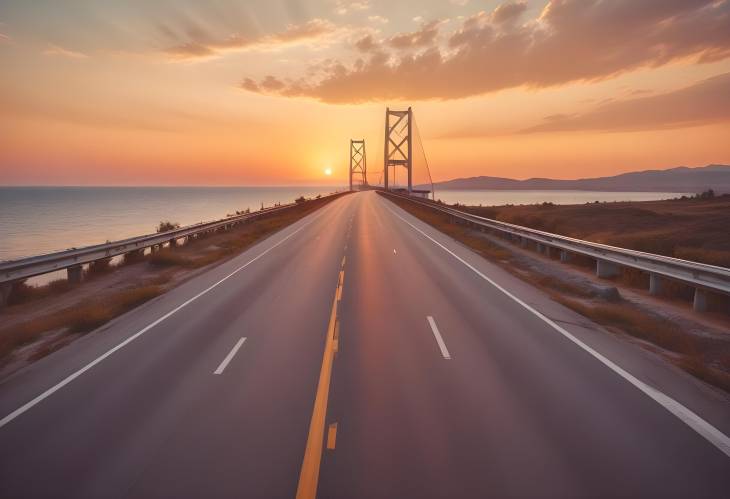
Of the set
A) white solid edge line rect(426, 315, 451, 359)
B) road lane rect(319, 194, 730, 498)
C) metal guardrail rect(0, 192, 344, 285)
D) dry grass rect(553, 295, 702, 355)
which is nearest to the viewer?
road lane rect(319, 194, 730, 498)

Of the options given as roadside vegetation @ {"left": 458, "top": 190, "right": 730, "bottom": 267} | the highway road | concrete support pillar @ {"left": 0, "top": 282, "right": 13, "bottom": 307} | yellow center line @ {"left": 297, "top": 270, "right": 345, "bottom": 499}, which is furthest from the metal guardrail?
roadside vegetation @ {"left": 458, "top": 190, "right": 730, "bottom": 267}

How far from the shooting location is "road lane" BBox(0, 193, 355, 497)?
466 cm

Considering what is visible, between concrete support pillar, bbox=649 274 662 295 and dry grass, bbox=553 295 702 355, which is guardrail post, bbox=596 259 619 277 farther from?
dry grass, bbox=553 295 702 355

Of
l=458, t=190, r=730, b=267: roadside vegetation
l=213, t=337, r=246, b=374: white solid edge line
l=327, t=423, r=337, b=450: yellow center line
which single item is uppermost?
l=458, t=190, r=730, b=267: roadside vegetation

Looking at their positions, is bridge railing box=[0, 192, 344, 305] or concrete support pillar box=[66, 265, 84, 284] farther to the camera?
concrete support pillar box=[66, 265, 84, 284]

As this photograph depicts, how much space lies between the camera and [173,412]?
19.9 ft

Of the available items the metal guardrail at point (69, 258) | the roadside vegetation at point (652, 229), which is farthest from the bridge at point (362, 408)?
the roadside vegetation at point (652, 229)

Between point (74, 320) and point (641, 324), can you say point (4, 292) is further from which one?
point (641, 324)

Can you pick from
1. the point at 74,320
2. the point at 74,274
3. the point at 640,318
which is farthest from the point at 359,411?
the point at 74,274

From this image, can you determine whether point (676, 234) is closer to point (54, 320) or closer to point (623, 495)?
point (623, 495)

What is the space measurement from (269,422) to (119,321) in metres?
7.01

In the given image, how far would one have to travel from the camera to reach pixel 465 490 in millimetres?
4402

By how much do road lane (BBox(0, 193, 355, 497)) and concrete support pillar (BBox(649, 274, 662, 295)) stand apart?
954cm

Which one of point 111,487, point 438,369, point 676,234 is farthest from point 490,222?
point 111,487
